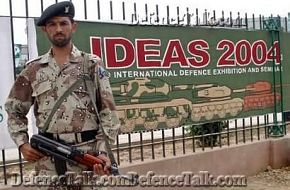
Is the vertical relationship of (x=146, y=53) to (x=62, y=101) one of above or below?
above

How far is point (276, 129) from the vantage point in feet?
22.8

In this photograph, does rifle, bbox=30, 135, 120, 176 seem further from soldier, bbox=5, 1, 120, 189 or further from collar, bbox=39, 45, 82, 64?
collar, bbox=39, 45, 82, 64

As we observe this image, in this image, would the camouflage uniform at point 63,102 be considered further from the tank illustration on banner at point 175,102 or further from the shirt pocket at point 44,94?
the tank illustration on banner at point 175,102

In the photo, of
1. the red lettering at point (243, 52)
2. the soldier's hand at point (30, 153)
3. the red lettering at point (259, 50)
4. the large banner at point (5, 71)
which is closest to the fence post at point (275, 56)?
the red lettering at point (259, 50)

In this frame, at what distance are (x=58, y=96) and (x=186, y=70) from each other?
3.08 metres

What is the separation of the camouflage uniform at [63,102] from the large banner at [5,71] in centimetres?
133

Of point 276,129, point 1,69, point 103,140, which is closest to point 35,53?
point 1,69

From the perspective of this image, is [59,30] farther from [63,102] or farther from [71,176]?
[71,176]

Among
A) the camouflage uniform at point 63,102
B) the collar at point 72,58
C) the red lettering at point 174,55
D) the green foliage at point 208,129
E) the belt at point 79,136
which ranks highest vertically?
the red lettering at point 174,55

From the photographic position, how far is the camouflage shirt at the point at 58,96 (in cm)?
272

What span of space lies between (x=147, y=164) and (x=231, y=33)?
2046mm

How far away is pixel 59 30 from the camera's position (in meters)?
2.67

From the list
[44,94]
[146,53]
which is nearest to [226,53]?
[146,53]

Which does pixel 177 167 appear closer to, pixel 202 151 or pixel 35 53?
pixel 202 151
